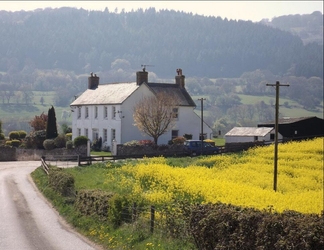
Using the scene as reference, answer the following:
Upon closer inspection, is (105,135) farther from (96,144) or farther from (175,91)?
(175,91)

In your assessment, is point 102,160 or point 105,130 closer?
point 102,160

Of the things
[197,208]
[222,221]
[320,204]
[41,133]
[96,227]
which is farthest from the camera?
[41,133]

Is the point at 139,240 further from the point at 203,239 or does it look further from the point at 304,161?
the point at 304,161

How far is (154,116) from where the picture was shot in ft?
240

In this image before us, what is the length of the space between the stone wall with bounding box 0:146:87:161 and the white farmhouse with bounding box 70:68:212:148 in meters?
7.73

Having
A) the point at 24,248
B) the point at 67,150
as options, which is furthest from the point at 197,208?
the point at 67,150

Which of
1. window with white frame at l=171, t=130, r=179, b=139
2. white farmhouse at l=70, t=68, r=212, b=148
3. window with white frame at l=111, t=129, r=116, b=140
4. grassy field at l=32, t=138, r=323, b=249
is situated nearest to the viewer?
grassy field at l=32, t=138, r=323, b=249

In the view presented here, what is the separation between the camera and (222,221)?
56.8 ft

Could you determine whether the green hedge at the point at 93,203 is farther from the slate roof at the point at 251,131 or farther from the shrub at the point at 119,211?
the slate roof at the point at 251,131

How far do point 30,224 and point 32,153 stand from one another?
44.4 metres

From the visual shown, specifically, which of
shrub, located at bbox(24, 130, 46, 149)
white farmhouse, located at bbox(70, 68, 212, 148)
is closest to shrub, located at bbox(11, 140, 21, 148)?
shrub, located at bbox(24, 130, 46, 149)

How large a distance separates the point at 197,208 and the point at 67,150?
2056 inches

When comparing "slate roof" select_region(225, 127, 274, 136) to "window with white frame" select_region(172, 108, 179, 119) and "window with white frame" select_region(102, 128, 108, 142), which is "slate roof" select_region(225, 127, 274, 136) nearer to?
"window with white frame" select_region(172, 108, 179, 119)

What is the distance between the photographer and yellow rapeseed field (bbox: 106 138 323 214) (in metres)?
30.7
